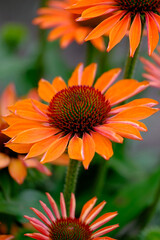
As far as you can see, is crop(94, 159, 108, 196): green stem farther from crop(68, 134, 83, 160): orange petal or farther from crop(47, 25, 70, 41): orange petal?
crop(47, 25, 70, 41): orange petal

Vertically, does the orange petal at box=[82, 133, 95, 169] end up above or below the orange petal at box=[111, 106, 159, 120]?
below

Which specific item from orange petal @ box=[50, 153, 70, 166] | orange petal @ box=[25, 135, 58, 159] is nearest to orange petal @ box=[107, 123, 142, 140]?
orange petal @ box=[25, 135, 58, 159]

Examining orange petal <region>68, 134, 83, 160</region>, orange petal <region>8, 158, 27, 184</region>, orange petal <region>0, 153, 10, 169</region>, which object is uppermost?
orange petal <region>68, 134, 83, 160</region>

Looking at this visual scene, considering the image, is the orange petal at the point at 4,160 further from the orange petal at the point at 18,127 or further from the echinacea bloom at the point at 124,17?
the echinacea bloom at the point at 124,17

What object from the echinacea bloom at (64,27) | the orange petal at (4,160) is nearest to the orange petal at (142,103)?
the orange petal at (4,160)

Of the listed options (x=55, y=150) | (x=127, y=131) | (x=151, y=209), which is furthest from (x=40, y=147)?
(x=151, y=209)

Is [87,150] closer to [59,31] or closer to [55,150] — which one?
[55,150]

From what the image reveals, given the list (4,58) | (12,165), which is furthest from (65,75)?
(12,165)

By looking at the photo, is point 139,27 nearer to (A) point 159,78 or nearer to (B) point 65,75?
(A) point 159,78
